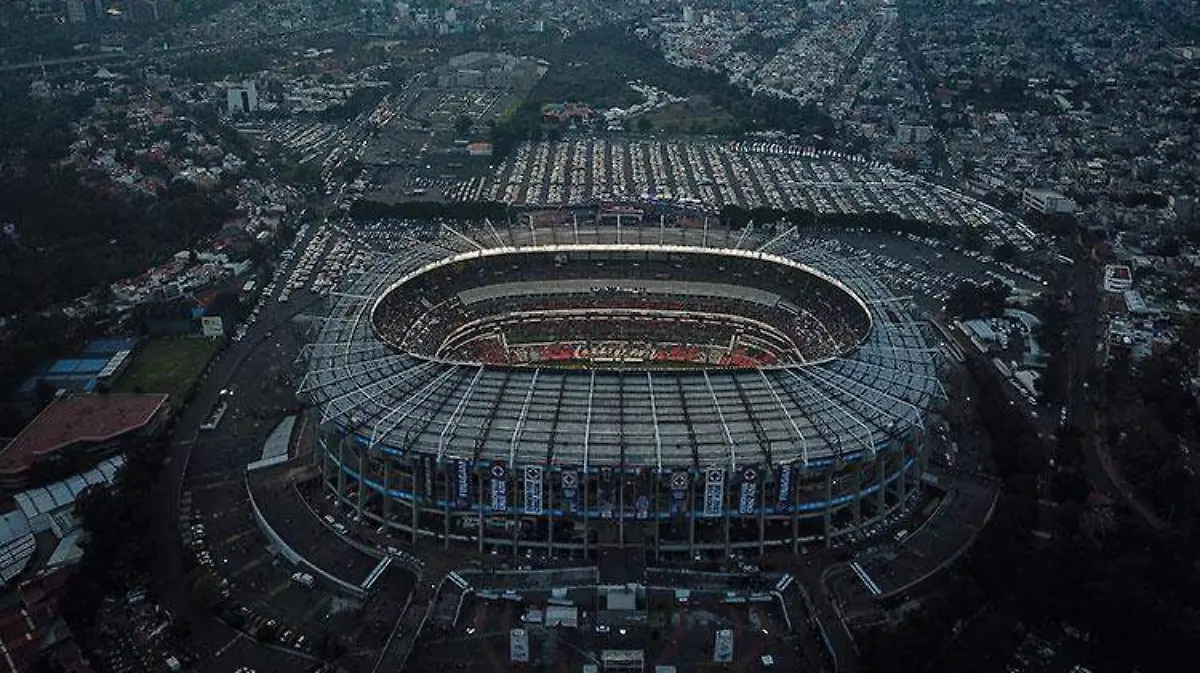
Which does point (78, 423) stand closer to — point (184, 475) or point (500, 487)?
point (184, 475)

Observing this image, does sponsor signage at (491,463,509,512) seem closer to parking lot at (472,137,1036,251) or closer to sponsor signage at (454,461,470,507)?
sponsor signage at (454,461,470,507)

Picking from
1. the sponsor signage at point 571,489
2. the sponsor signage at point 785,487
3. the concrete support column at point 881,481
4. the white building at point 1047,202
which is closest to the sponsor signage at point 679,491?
the sponsor signage at point 571,489

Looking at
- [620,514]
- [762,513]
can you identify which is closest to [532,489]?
[620,514]

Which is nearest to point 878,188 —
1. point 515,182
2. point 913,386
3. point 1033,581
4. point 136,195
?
point 515,182

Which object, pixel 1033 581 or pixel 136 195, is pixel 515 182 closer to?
pixel 136 195

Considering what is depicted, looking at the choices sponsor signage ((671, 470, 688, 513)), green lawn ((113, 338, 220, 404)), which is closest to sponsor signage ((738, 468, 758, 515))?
sponsor signage ((671, 470, 688, 513))

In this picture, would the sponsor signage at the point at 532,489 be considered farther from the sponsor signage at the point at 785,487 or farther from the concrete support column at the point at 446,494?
the sponsor signage at the point at 785,487
